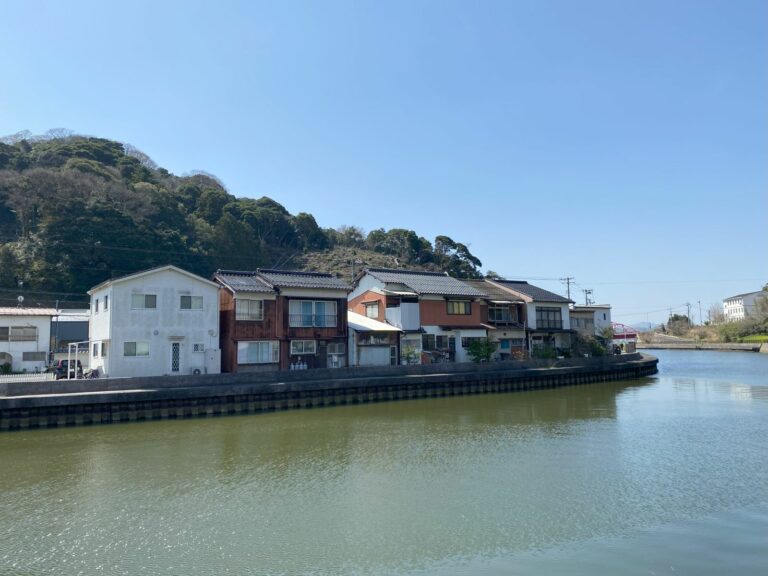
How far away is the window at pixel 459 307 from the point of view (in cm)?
3697

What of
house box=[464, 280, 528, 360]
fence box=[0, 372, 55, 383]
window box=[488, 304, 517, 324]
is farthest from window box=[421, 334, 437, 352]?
fence box=[0, 372, 55, 383]

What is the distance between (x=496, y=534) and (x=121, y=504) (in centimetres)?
796

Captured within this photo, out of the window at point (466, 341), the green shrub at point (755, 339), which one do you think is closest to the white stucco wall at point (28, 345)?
the window at point (466, 341)

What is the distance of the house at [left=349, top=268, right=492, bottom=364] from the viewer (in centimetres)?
3450

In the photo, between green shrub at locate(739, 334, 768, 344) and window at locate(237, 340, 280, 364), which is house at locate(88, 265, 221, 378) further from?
green shrub at locate(739, 334, 768, 344)

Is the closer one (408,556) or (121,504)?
(408,556)

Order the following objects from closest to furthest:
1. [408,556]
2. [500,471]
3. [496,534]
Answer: [408,556], [496,534], [500,471]

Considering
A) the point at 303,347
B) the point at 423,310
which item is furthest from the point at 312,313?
the point at 423,310

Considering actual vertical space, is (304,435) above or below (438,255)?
below

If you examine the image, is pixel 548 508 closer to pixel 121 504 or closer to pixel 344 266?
pixel 121 504

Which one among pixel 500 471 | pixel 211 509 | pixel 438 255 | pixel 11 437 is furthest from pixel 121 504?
pixel 438 255

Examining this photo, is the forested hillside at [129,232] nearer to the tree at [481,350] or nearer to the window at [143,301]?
the window at [143,301]

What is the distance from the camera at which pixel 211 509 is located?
11.2m

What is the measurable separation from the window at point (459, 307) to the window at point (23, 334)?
2469cm
